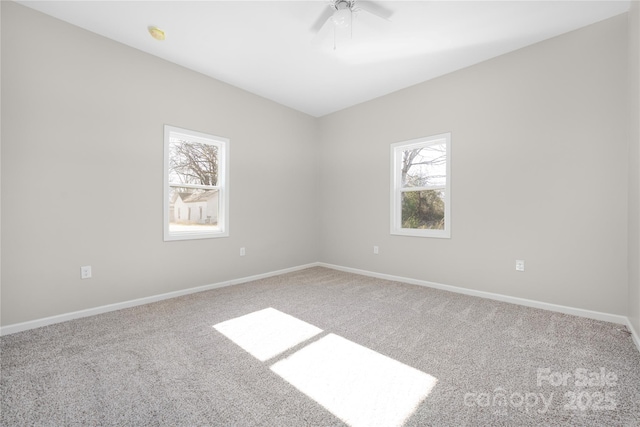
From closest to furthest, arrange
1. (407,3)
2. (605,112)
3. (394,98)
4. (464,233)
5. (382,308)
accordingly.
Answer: (407,3) < (605,112) < (382,308) < (464,233) < (394,98)

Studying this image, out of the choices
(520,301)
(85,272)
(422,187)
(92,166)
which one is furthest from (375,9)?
(85,272)

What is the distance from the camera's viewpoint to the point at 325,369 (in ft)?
5.82

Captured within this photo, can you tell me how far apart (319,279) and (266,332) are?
1812mm

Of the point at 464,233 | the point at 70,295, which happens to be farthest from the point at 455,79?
the point at 70,295

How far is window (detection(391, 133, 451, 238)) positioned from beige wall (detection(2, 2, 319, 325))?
2238mm

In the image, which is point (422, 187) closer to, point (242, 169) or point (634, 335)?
point (634, 335)

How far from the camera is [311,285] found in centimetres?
375

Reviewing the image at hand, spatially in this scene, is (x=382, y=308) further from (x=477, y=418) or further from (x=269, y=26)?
(x=269, y=26)

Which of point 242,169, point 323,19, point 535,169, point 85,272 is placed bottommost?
point 85,272

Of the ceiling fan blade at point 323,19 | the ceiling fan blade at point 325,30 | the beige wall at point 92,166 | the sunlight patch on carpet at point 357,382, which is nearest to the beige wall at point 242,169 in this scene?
the beige wall at point 92,166

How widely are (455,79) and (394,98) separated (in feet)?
2.74

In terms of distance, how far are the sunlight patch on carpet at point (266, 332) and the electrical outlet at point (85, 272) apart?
1363 millimetres

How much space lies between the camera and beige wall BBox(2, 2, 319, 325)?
2291 millimetres

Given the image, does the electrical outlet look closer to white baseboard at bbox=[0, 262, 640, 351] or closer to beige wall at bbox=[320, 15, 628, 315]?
white baseboard at bbox=[0, 262, 640, 351]
